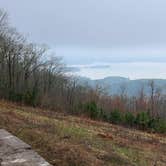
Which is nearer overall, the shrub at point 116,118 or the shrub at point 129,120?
the shrub at point 129,120

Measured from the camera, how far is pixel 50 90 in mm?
37281

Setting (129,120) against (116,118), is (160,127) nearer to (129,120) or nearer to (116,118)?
(129,120)

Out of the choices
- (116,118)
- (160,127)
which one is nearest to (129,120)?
(116,118)

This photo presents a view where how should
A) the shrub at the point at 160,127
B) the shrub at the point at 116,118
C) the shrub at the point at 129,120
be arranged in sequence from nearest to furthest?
the shrub at the point at 160,127
the shrub at the point at 129,120
the shrub at the point at 116,118

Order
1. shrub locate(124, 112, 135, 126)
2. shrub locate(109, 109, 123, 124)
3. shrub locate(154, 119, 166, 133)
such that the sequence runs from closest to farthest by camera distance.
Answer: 1. shrub locate(154, 119, 166, 133)
2. shrub locate(124, 112, 135, 126)
3. shrub locate(109, 109, 123, 124)

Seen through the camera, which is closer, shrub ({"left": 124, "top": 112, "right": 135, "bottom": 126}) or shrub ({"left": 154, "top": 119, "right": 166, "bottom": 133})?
shrub ({"left": 154, "top": 119, "right": 166, "bottom": 133})

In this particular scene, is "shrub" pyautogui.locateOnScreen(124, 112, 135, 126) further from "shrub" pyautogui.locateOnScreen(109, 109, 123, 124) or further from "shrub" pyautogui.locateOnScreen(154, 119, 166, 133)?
"shrub" pyautogui.locateOnScreen(154, 119, 166, 133)

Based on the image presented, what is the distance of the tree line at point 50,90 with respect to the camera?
25.6 m

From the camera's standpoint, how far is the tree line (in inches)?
1008

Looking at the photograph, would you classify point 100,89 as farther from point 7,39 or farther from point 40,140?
point 40,140

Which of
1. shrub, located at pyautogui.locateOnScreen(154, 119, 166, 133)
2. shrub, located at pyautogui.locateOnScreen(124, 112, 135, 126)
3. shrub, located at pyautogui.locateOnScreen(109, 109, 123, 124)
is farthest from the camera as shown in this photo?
shrub, located at pyautogui.locateOnScreen(109, 109, 123, 124)

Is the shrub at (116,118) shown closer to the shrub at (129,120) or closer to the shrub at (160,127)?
the shrub at (129,120)

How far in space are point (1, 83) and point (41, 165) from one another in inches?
1123

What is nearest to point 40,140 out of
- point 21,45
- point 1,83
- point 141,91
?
point 1,83
